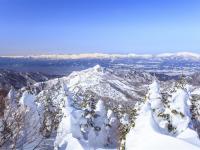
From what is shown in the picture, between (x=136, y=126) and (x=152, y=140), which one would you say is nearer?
(x=152, y=140)

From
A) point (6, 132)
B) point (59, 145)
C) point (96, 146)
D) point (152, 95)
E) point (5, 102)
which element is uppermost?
point (5, 102)

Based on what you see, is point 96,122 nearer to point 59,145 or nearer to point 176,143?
point 59,145

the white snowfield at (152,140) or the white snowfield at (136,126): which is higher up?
the white snowfield at (152,140)

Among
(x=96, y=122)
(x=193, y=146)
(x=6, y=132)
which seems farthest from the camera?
(x=96, y=122)

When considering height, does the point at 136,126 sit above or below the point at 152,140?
below

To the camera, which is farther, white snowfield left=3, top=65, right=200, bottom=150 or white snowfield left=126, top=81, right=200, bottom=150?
white snowfield left=3, top=65, right=200, bottom=150

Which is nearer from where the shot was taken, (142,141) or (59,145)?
(142,141)

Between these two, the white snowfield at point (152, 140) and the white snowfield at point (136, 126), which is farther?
the white snowfield at point (136, 126)

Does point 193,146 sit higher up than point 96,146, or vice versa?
point 193,146

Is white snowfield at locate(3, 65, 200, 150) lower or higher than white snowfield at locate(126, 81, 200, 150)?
lower

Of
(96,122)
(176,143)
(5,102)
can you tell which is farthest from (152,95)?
(176,143)

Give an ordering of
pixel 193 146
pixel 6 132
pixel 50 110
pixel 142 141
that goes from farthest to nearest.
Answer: pixel 50 110, pixel 6 132, pixel 142 141, pixel 193 146
